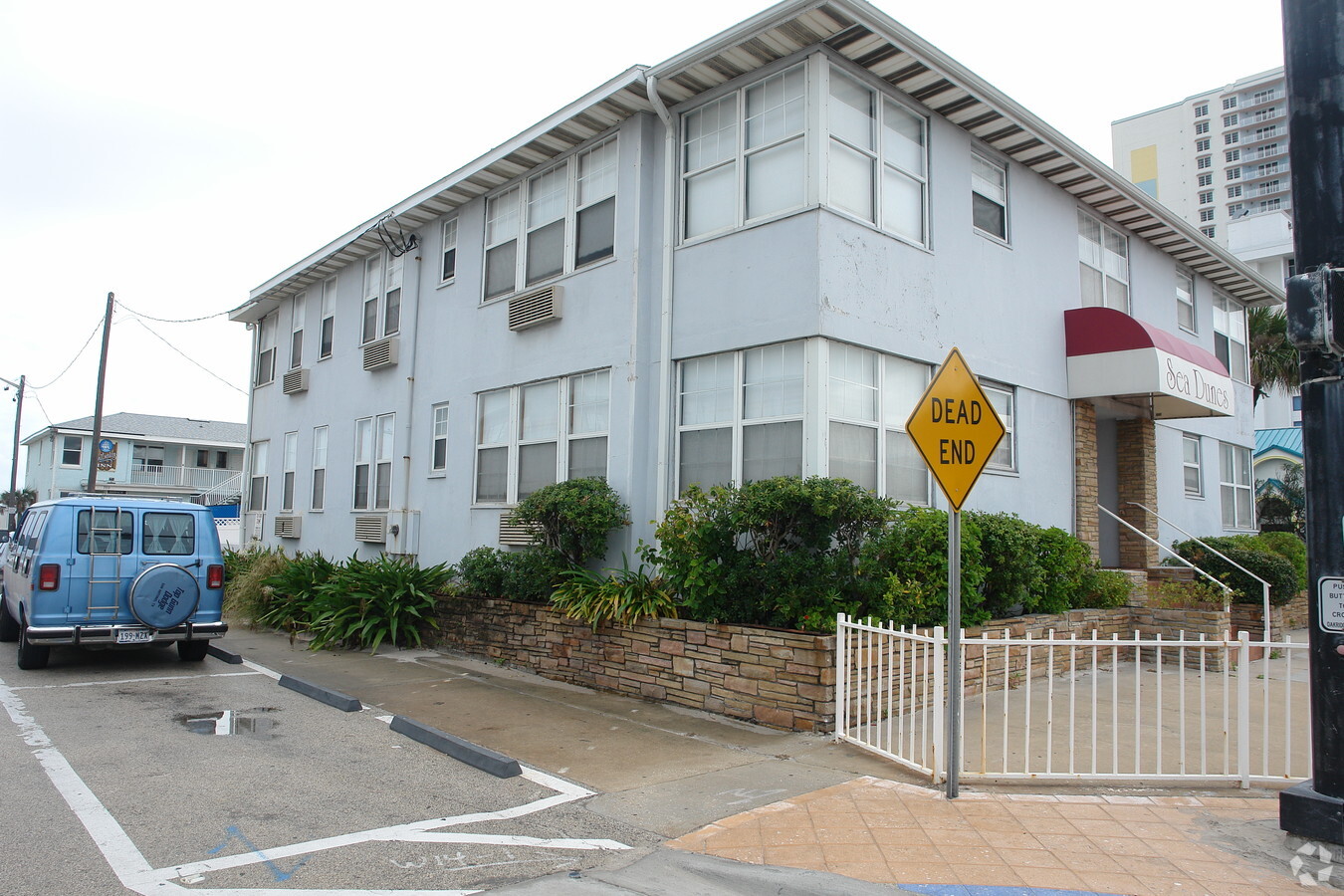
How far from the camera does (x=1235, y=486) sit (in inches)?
682

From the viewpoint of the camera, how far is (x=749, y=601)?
28.7 feet

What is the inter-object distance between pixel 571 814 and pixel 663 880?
119 centimetres

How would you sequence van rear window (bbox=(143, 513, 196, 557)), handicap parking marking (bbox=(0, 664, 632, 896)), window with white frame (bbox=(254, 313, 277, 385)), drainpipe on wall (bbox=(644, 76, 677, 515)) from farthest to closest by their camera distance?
window with white frame (bbox=(254, 313, 277, 385)), van rear window (bbox=(143, 513, 196, 557)), drainpipe on wall (bbox=(644, 76, 677, 515)), handicap parking marking (bbox=(0, 664, 632, 896))

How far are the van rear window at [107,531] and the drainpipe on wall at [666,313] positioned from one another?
620cm

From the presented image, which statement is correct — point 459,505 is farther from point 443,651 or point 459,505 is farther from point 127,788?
point 127,788

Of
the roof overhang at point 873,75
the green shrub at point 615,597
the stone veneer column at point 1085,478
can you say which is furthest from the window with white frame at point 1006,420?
the green shrub at point 615,597

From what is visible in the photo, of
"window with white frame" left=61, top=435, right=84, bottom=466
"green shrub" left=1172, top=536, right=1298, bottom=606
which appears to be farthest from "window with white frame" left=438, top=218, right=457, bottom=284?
"window with white frame" left=61, top=435, right=84, bottom=466

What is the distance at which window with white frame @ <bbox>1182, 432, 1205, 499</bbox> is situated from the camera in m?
15.8

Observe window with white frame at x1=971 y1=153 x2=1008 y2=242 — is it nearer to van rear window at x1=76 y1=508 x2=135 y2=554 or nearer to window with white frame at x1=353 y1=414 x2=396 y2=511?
window with white frame at x1=353 y1=414 x2=396 y2=511

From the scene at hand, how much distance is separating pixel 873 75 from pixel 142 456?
42.8 meters

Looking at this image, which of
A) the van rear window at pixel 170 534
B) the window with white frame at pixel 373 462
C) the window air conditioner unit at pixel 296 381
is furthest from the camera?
the window air conditioner unit at pixel 296 381

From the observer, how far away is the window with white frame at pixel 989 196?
38.2ft

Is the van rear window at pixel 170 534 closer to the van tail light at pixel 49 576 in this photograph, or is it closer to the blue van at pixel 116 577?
the blue van at pixel 116 577

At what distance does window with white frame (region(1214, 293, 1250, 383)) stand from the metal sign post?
526 inches
